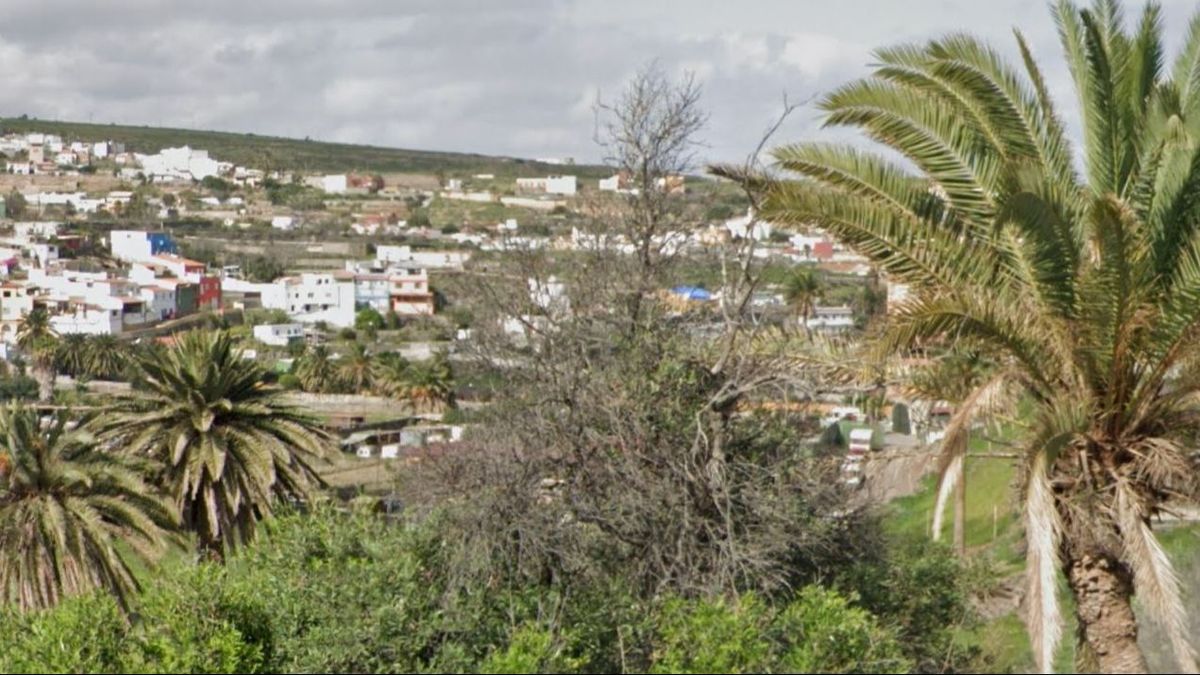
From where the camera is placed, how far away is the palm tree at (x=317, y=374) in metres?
68.4

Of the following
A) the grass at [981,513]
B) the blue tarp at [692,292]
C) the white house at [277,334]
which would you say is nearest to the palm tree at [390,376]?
the white house at [277,334]

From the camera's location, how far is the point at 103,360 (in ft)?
242

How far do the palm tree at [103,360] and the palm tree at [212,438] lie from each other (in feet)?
177

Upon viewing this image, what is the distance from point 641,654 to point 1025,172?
141 inches

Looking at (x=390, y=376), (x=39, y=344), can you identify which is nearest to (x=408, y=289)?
(x=39, y=344)

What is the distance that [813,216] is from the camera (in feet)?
34.2

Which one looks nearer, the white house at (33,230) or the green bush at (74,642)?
the green bush at (74,642)

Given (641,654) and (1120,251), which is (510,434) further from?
(1120,251)

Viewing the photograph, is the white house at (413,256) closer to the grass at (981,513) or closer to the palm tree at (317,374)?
the palm tree at (317,374)

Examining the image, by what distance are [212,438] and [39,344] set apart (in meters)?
57.1

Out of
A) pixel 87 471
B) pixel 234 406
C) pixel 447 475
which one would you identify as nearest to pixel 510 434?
pixel 447 475

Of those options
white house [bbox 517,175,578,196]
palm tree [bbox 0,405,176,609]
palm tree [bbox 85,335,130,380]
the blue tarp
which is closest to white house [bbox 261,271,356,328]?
palm tree [bbox 85,335,130,380]

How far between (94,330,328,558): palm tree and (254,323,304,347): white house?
67.2 meters

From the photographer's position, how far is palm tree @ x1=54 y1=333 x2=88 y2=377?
7331cm
